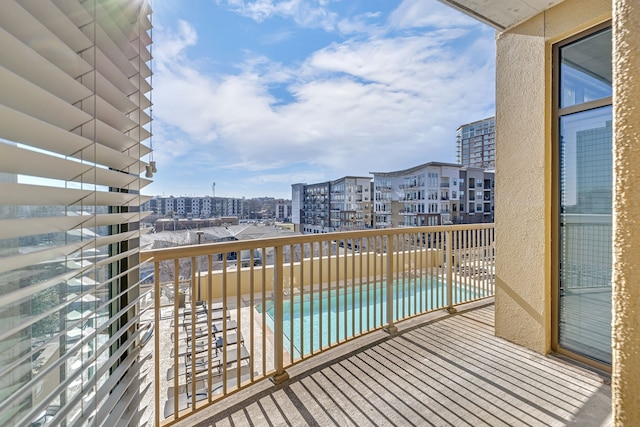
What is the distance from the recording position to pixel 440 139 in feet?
65.2

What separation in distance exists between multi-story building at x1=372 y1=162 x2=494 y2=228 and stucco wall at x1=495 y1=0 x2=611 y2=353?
61.4 feet

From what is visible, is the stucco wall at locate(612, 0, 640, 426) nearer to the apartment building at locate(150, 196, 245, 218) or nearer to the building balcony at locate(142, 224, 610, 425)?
the building balcony at locate(142, 224, 610, 425)

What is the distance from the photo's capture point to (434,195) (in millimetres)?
21859

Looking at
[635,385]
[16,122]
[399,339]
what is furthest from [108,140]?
[399,339]

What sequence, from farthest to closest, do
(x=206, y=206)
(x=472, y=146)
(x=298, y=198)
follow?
(x=298, y=198), (x=472, y=146), (x=206, y=206)

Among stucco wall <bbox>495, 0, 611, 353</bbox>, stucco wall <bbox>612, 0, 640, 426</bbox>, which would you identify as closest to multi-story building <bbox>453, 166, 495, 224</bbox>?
stucco wall <bbox>495, 0, 611, 353</bbox>

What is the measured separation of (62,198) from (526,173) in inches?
115

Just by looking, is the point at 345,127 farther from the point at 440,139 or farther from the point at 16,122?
the point at 16,122

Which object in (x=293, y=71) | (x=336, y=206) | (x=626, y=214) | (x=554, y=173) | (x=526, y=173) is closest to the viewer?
(x=626, y=214)

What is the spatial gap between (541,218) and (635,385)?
1957 mm

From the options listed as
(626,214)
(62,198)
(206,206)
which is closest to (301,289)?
(62,198)

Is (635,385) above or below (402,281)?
above

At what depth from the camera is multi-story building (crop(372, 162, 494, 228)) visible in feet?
72.0

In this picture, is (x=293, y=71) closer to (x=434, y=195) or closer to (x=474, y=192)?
(x=434, y=195)
